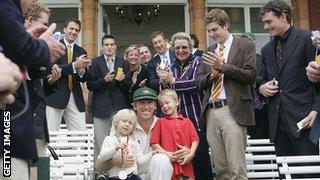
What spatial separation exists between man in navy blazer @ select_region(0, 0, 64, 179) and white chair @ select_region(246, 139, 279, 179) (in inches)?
116

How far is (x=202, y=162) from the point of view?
4.66 metres

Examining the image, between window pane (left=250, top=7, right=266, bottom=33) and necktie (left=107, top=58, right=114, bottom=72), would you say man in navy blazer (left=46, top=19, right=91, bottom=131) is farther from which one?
window pane (left=250, top=7, right=266, bottom=33)

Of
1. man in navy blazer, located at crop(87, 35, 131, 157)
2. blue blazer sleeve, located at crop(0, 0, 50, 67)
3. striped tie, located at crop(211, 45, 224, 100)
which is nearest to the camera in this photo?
blue blazer sleeve, located at crop(0, 0, 50, 67)

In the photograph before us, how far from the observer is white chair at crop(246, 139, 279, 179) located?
14.7 feet

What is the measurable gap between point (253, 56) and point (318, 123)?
48.7 inches

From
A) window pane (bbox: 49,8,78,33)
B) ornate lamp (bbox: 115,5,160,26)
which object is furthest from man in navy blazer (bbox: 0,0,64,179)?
ornate lamp (bbox: 115,5,160,26)

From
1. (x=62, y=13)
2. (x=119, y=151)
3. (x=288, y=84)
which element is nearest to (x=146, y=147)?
(x=119, y=151)

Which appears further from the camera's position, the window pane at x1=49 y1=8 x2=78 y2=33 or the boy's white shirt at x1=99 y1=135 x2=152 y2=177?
the window pane at x1=49 y1=8 x2=78 y2=33

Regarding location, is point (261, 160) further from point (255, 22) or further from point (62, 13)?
point (62, 13)

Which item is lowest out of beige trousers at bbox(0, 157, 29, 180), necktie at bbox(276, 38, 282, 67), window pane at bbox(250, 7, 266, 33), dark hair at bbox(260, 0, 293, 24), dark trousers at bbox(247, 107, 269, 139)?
beige trousers at bbox(0, 157, 29, 180)

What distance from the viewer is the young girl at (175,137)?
168 inches

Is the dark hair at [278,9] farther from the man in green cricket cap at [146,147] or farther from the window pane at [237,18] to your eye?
the window pane at [237,18]

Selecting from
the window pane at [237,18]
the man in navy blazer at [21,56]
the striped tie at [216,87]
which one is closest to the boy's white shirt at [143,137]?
the striped tie at [216,87]

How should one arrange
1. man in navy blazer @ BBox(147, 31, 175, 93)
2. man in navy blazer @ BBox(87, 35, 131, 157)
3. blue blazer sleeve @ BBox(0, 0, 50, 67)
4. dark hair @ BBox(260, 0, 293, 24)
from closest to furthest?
blue blazer sleeve @ BBox(0, 0, 50, 67) → dark hair @ BBox(260, 0, 293, 24) → man in navy blazer @ BBox(147, 31, 175, 93) → man in navy blazer @ BBox(87, 35, 131, 157)
